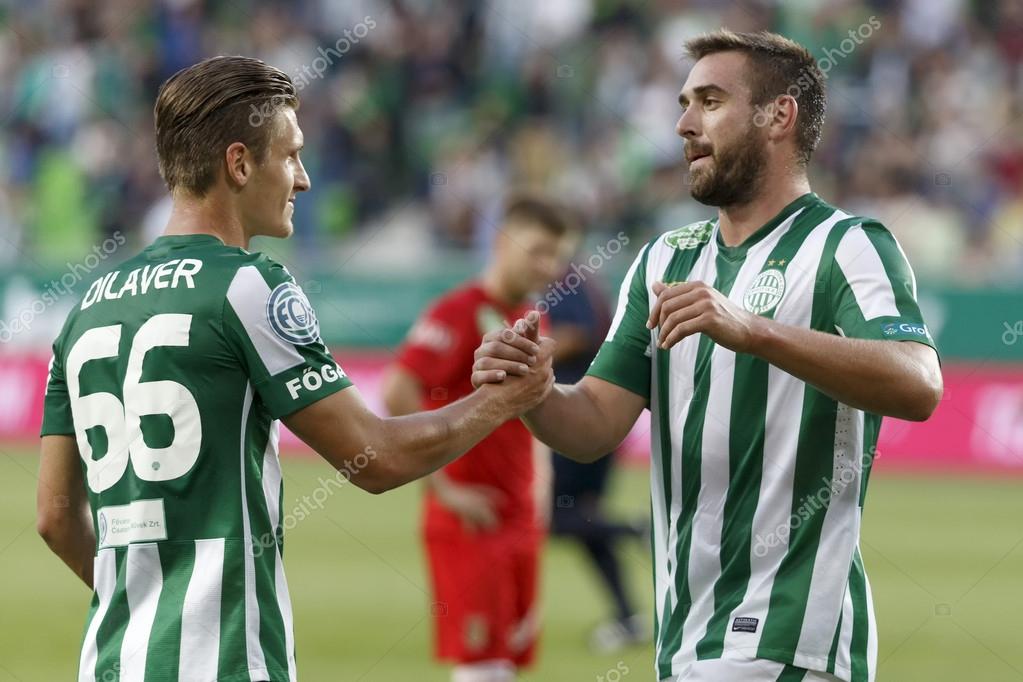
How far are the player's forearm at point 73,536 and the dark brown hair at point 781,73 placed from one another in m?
2.06

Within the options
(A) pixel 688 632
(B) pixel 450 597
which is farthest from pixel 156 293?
(B) pixel 450 597

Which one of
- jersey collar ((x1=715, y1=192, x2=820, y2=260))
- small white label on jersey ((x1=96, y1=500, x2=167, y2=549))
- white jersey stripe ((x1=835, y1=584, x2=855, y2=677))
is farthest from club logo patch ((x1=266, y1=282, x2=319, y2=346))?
white jersey stripe ((x1=835, y1=584, x2=855, y2=677))

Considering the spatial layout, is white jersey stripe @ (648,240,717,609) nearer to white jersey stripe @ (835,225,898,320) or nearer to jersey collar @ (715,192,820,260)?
jersey collar @ (715,192,820,260)

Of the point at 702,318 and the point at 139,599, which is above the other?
the point at 702,318

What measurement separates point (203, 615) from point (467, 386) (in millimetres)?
3963

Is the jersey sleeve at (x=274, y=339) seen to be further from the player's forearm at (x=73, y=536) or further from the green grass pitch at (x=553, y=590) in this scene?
the green grass pitch at (x=553, y=590)

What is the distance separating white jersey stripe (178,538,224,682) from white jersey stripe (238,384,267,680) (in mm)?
56

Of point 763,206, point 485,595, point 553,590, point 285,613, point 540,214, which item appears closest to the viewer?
point 285,613

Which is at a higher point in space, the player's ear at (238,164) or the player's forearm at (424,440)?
the player's ear at (238,164)

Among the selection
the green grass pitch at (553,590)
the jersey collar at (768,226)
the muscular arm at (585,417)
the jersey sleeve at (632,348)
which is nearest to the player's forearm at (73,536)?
the muscular arm at (585,417)

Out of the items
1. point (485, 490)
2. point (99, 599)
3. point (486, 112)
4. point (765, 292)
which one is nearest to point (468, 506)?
point (485, 490)

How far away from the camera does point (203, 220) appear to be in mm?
3385

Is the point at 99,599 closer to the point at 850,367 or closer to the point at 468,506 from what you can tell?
the point at 850,367

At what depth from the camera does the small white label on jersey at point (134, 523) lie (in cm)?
322
